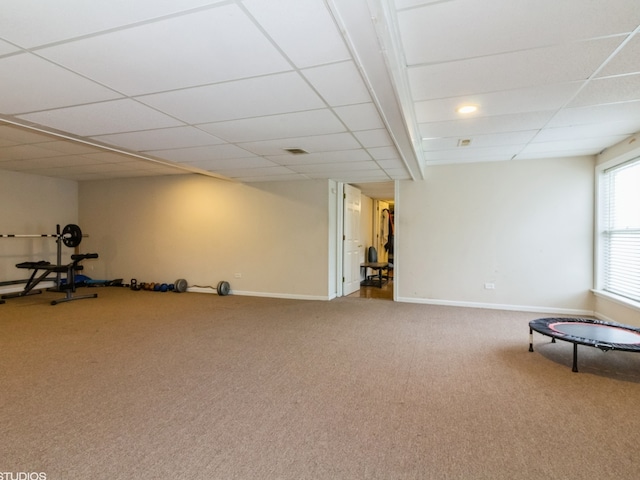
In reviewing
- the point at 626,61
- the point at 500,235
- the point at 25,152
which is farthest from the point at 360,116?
the point at 25,152

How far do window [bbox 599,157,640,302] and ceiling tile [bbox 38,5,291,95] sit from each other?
181 inches

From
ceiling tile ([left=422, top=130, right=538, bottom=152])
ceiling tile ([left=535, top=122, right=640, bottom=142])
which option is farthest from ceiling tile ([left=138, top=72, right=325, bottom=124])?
ceiling tile ([left=535, top=122, right=640, bottom=142])

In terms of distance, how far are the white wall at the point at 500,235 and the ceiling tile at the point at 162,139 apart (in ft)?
11.7

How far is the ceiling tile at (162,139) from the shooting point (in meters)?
3.52

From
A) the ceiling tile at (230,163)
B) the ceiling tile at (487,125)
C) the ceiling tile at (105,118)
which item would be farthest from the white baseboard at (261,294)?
the ceiling tile at (105,118)

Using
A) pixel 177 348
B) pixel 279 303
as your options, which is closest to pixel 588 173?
pixel 279 303

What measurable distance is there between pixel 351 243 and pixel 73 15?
18.9 feet

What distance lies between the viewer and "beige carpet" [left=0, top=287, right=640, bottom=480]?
1.74 metres

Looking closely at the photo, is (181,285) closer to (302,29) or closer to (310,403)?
(310,403)

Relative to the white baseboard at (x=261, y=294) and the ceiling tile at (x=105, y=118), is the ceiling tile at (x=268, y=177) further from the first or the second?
the ceiling tile at (x=105, y=118)

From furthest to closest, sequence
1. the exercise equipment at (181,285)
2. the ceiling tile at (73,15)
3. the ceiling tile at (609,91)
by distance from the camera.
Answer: the exercise equipment at (181,285)
the ceiling tile at (609,91)
the ceiling tile at (73,15)

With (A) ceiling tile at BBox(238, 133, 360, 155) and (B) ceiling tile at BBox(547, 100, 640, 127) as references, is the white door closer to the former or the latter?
(A) ceiling tile at BBox(238, 133, 360, 155)

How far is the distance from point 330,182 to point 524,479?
16.9 ft

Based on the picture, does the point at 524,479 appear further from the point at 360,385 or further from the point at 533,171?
the point at 533,171
